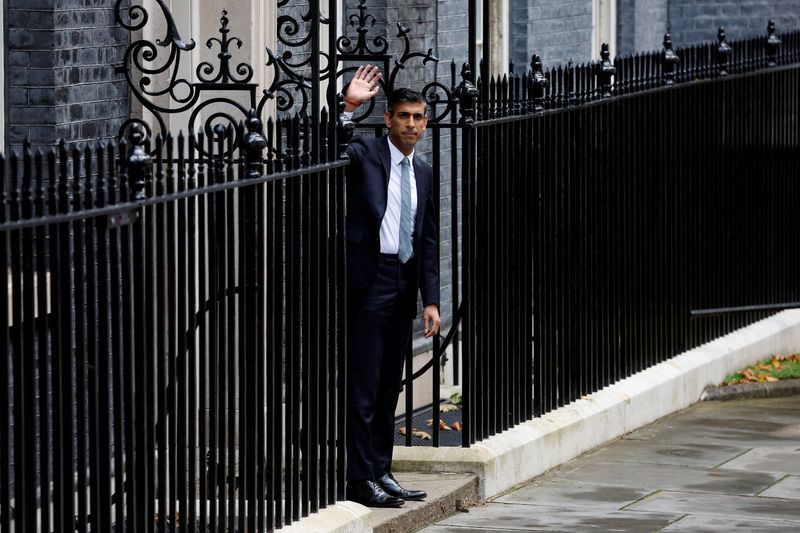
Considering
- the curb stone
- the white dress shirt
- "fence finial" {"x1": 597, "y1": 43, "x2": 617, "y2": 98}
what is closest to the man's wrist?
the white dress shirt

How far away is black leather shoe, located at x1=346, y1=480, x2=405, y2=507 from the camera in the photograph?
8250 millimetres

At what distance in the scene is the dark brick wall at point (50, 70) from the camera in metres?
8.12

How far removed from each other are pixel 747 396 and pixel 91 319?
753 centimetres

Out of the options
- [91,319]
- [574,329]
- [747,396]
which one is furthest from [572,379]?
[91,319]

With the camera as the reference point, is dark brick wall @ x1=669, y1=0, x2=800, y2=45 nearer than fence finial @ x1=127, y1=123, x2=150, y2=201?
No

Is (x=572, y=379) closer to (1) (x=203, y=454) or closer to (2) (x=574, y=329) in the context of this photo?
(2) (x=574, y=329)

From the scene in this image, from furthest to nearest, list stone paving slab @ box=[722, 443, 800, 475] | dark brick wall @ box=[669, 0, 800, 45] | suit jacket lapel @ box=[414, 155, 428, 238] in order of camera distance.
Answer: dark brick wall @ box=[669, 0, 800, 45]
stone paving slab @ box=[722, 443, 800, 475]
suit jacket lapel @ box=[414, 155, 428, 238]

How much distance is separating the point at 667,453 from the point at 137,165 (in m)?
5.28

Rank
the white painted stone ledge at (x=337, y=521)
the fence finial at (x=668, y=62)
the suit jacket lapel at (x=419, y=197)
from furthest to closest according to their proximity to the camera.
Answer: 1. the fence finial at (x=668, y=62)
2. the suit jacket lapel at (x=419, y=197)
3. the white painted stone ledge at (x=337, y=521)

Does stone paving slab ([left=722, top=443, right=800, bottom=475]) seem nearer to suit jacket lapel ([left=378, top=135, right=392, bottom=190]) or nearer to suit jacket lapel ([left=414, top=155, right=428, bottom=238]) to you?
suit jacket lapel ([left=414, top=155, right=428, bottom=238])

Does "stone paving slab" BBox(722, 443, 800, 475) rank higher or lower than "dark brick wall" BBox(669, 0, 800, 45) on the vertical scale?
lower

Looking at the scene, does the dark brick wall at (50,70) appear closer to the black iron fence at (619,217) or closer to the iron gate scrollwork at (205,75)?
the iron gate scrollwork at (205,75)

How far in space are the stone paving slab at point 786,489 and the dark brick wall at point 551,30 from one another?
16.1 ft

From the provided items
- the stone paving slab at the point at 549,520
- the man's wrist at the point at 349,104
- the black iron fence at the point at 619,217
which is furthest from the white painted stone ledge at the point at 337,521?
the man's wrist at the point at 349,104
